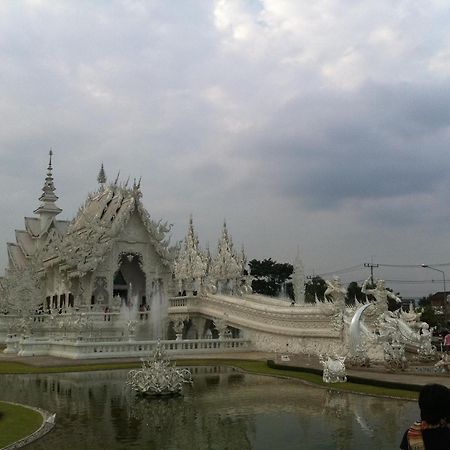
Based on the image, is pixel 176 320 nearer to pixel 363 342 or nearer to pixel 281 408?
pixel 363 342

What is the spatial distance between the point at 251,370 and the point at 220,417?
23.6 ft

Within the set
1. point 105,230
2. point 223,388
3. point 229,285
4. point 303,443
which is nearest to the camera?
point 303,443

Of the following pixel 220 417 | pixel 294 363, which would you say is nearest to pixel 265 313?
pixel 294 363

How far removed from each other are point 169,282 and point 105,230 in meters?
4.99

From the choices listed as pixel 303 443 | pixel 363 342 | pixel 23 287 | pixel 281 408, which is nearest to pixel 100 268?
pixel 23 287

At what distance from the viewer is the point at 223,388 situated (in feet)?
42.3

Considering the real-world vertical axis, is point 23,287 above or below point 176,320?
above

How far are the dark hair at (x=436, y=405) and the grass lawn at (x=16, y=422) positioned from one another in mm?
6249

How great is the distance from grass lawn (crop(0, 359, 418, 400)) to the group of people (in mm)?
8396

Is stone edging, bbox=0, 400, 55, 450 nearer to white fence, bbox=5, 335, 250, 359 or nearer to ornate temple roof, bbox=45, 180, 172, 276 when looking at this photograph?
white fence, bbox=5, 335, 250, 359

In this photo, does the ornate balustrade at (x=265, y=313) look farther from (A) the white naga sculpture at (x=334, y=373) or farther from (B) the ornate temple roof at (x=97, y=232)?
(A) the white naga sculpture at (x=334, y=373)

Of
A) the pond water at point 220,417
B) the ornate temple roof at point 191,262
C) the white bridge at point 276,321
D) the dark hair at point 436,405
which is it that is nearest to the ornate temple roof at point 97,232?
the ornate temple roof at point 191,262

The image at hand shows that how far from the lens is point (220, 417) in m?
9.34

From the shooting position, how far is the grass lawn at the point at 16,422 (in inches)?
319
